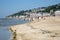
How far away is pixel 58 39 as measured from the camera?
17766mm

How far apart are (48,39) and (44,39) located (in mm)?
407

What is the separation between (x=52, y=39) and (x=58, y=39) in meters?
0.48

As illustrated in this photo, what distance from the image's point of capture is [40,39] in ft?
61.0

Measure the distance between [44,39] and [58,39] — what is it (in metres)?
1.23

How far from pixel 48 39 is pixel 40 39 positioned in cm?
74

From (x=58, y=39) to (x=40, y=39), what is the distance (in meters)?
1.57

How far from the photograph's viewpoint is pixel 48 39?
18172mm

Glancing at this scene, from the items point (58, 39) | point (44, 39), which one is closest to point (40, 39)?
point (44, 39)

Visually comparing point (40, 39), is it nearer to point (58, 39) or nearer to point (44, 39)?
point (44, 39)

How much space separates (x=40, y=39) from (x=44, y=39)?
1.11ft

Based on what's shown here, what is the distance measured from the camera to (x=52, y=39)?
18.0 meters
